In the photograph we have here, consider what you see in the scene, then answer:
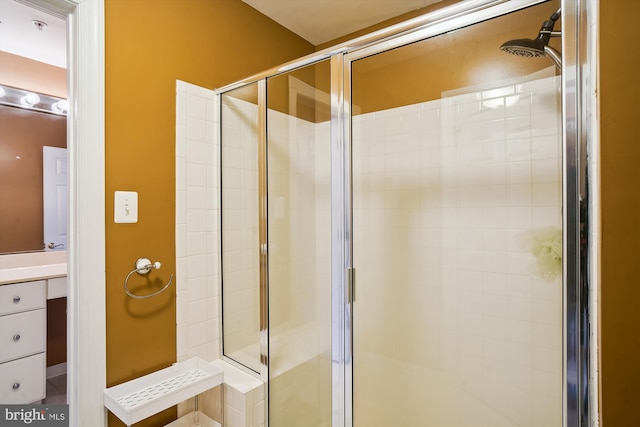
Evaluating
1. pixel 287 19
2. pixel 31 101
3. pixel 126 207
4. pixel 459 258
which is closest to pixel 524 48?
pixel 459 258

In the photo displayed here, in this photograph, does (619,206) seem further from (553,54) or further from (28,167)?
(28,167)

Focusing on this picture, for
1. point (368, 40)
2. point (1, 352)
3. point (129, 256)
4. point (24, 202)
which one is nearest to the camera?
point (368, 40)

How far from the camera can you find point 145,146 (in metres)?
1.44

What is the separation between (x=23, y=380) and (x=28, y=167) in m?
1.38

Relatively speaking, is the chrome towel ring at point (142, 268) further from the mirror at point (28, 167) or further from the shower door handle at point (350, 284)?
the mirror at point (28, 167)

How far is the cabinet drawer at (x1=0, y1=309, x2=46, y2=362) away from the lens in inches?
77.1

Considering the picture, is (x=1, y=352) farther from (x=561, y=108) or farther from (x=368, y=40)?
(x=561, y=108)

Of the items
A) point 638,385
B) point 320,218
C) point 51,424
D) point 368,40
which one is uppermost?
point 368,40

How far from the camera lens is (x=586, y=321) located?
87cm

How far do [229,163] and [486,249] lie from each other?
1397 millimetres

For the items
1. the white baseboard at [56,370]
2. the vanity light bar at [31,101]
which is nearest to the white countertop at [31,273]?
the white baseboard at [56,370]

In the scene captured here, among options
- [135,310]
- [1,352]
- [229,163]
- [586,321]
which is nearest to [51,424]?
[135,310]

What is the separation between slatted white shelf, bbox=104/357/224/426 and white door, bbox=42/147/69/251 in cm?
162

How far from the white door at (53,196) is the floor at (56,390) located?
36.7 inches
